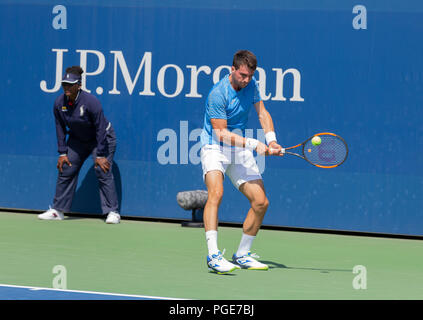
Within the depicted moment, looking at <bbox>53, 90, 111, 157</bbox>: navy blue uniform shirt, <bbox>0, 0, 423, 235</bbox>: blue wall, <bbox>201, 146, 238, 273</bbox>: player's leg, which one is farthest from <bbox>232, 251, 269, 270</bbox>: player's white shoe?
<bbox>53, 90, 111, 157</bbox>: navy blue uniform shirt

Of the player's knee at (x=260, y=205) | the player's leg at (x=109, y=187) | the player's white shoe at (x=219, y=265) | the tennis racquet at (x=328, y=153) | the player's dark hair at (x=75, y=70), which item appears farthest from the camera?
the player's leg at (x=109, y=187)

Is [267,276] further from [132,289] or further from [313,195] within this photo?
[313,195]

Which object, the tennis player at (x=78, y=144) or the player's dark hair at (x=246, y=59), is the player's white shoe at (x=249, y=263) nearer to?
the player's dark hair at (x=246, y=59)

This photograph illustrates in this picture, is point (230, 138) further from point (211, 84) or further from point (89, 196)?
point (89, 196)

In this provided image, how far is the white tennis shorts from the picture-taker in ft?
23.3

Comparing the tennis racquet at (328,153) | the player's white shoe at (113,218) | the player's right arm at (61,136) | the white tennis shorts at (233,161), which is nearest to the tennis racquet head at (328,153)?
the tennis racquet at (328,153)

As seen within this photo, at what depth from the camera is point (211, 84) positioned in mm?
9859

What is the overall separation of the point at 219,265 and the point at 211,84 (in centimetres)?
342

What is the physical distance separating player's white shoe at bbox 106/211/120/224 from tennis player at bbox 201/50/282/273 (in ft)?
9.29

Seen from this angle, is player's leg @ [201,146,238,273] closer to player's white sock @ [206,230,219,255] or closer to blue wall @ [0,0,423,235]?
player's white sock @ [206,230,219,255]

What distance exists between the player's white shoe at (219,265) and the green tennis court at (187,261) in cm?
6

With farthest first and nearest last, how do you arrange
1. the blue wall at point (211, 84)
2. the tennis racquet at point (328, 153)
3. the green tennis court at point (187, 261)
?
the blue wall at point (211, 84) < the tennis racquet at point (328, 153) < the green tennis court at point (187, 261)

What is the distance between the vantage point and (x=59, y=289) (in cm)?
617

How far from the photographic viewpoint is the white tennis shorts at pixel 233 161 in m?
7.10
